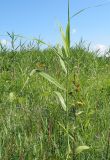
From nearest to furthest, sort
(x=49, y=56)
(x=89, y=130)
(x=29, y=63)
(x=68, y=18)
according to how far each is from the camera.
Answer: (x=68, y=18), (x=89, y=130), (x=29, y=63), (x=49, y=56)

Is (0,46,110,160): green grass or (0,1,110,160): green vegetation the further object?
(0,46,110,160): green grass

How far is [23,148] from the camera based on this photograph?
2801 millimetres

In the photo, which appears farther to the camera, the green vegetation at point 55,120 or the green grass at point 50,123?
the green grass at point 50,123

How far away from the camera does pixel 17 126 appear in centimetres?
326

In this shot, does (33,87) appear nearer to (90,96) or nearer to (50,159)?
(90,96)

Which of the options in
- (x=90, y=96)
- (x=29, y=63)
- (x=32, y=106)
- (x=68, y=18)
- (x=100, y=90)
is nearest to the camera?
(x=68, y=18)

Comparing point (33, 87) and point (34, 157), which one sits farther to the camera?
point (33, 87)

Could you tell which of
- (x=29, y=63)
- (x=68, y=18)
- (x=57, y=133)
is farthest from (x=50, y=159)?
(x=29, y=63)

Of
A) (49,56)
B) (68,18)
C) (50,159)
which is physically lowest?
(50,159)

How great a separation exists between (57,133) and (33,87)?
2033 millimetres

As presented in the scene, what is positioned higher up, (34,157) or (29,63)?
(29,63)

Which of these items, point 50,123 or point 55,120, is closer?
point 50,123

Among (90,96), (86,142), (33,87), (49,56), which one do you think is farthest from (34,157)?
(49,56)

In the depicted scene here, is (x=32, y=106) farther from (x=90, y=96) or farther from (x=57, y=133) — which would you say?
(x=57, y=133)
